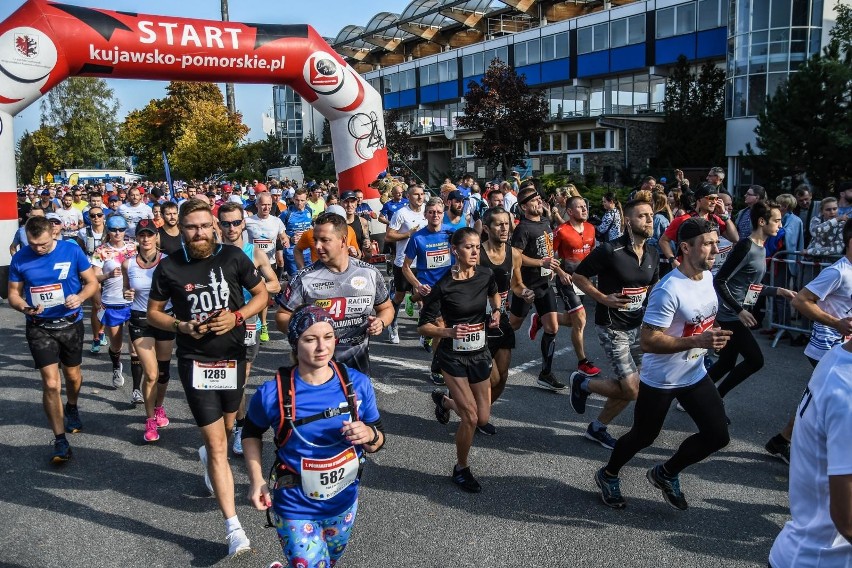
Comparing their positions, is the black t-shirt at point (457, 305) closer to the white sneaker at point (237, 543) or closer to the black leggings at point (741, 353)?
the white sneaker at point (237, 543)

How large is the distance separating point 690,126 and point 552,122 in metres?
7.76

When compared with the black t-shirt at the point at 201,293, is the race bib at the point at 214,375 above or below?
below

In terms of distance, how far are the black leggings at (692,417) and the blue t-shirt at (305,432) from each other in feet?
6.51

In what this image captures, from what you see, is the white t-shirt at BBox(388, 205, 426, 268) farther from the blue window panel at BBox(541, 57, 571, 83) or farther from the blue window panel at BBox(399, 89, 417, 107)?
the blue window panel at BBox(399, 89, 417, 107)

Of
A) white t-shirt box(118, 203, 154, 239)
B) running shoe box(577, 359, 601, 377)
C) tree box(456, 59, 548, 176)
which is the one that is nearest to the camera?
running shoe box(577, 359, 601, 377)

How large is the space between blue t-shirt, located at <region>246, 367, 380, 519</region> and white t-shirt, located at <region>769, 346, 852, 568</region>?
1.64m

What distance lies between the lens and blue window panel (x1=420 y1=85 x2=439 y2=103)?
48.4m

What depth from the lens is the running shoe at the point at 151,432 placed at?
5.61 metres

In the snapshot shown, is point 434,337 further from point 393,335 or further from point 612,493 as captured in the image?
point 393,335

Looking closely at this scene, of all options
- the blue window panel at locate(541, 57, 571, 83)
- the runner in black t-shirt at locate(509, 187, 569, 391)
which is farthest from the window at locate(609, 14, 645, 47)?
the runner in black t-shirt at locate(509, 187, 569, 391)

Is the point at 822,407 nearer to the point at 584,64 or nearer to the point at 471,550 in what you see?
the point at 471,550

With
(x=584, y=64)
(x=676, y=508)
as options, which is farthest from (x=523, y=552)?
(x=584, y=64)

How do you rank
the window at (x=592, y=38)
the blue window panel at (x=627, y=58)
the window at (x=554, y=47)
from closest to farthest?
the blue window panel at (x=627, y=58)
the window at (x=592, y=38)
the window at (x=554, y=47)

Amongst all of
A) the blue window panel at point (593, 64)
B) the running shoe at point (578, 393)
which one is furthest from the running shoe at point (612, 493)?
the blue window panel at point (593, 64)
